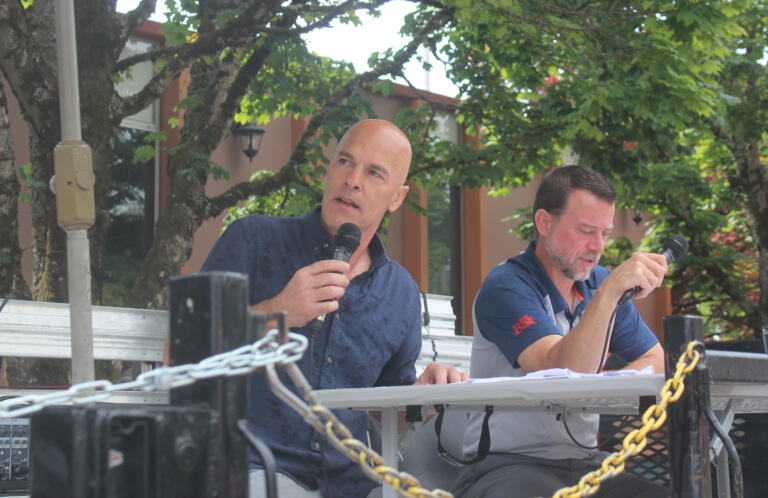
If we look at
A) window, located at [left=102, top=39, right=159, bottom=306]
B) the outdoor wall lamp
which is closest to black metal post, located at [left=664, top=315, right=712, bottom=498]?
window, located at [left=102, top=39, right=159, bottom=306]

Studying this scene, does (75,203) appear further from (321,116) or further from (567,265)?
(321,116)

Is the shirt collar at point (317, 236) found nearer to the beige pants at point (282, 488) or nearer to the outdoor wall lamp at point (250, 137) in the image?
the beige pants at point (282, 488)

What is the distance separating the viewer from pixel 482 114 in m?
8.32

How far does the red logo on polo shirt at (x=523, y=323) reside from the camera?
2.96 metres

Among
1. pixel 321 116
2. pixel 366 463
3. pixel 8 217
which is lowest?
pixel 366 463

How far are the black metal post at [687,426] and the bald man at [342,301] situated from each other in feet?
3.34

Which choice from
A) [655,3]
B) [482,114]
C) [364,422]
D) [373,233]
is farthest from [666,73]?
[364,422]

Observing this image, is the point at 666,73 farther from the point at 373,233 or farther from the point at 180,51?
the point at 373,233

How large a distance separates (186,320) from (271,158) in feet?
33.3

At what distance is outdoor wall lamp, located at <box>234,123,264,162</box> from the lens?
33.4ft

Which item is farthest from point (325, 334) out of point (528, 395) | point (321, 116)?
point (321, 116)

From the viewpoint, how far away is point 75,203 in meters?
3.36

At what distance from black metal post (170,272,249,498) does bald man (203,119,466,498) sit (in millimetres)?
1351

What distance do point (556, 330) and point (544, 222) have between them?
54 centimetres
